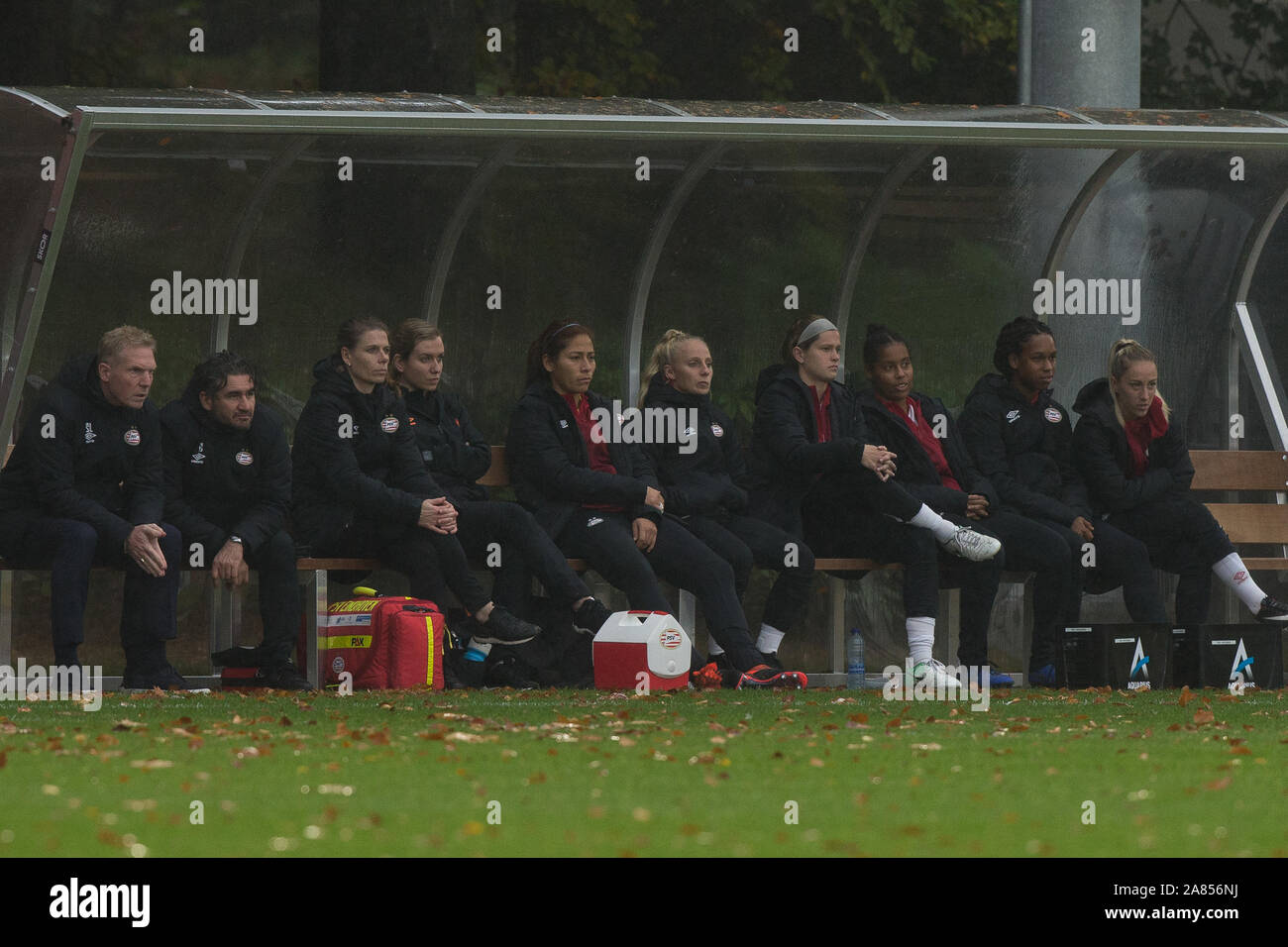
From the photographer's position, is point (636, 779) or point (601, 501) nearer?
point (636, 779)

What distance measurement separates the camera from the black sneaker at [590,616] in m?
9.77

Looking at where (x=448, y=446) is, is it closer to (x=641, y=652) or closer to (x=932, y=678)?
(x=641, y=652)

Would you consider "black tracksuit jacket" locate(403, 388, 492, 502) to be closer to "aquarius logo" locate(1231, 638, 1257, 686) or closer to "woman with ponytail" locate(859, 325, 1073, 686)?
"woman with ponytail" locate(859, 325, 1073, 686)

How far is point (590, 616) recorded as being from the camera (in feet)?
32.1

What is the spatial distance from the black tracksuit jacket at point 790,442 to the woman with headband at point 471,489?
1126 mm

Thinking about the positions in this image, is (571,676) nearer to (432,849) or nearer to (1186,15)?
(432,849)

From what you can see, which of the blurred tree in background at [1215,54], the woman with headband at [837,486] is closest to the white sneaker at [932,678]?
the woman with headband at [837,486]

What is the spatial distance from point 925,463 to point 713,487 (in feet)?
3.34

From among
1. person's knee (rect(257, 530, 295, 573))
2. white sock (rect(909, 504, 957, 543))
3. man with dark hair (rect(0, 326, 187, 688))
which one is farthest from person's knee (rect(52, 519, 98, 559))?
white sock (rect(909, 504, 957, 543))

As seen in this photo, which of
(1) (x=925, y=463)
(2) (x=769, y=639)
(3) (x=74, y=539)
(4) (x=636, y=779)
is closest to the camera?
(4) (x=636, y=779)

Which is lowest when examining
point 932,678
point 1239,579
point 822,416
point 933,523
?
point 932,678

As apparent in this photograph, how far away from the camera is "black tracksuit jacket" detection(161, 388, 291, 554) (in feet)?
32.1

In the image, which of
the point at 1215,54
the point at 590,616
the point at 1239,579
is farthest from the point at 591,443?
the point at 1215,54

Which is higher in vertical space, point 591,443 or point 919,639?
point 591,443
